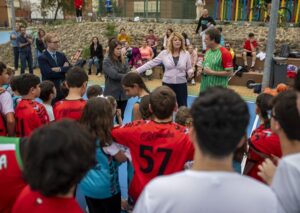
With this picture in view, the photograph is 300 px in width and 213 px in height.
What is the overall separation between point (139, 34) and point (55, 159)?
1542 centimetres

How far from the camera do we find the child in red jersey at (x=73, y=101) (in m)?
3.43

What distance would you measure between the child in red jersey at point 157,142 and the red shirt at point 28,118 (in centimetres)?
114

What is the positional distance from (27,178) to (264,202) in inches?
40.6

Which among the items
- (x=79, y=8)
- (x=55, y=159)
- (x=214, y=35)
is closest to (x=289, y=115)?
(x=55, y=159)

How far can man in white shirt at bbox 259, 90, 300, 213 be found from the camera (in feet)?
5.31

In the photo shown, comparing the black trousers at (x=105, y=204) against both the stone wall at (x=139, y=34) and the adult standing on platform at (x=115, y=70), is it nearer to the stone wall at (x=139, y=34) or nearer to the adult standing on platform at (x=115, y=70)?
the adult standing on platform at (x=115, y=70)

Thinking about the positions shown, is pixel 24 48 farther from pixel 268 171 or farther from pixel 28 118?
pixel 268 171

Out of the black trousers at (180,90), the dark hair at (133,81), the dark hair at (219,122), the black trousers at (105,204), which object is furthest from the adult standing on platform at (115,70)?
the dark hair at (219,122)

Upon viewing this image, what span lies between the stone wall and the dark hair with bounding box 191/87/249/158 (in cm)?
1296

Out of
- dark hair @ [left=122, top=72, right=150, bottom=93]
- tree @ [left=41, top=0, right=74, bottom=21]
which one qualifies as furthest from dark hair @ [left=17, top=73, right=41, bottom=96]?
tree @ [left=41, top=0, right=74, bottom=21]

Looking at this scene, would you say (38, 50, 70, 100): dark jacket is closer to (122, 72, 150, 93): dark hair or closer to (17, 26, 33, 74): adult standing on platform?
(122, 72, 150, 93): dark hair

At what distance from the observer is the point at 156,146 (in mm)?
2473

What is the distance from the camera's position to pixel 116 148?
2742mm

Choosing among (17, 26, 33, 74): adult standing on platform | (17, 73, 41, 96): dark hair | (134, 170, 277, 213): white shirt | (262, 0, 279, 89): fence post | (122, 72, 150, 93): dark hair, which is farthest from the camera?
(17, 26, 33, 74): adult standing on platform
